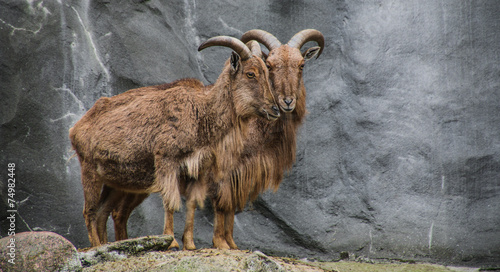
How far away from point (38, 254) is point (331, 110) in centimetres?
623

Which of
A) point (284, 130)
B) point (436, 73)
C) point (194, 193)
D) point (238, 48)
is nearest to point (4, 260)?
point (194, 193)

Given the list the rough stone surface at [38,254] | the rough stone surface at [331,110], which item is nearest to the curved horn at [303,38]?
the rough stone surface at [331,110]

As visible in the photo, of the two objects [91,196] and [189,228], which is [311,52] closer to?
[189,228]

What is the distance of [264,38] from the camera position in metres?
9.72

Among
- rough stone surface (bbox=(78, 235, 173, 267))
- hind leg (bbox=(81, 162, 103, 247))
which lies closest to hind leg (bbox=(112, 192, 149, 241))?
hind leg (bbox=(81, 162, 103, 247))

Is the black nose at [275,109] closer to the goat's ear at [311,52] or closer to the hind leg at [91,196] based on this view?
the goat's ear at [311,52]

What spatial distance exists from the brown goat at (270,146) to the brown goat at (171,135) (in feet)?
2.15

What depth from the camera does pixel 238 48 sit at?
8203 mm

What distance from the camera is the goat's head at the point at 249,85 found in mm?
8047

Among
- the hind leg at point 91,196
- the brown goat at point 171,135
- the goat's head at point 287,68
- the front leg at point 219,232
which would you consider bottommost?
the front leg at point 219,232

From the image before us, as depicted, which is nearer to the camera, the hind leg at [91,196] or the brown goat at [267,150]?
the hind leg at [91,196]

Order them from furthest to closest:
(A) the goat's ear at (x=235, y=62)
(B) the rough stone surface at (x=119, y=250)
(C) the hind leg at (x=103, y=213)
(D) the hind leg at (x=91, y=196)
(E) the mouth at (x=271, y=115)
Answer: (C) the hind leg at (x=103, y=213) < (D) the hind leg at (x=91, y=196) < (A) the goat's ear at (x=235, y=62) < (E) the mouth at (x=271, y=115) < (B) the rough stone surface at (x=119, y=250)

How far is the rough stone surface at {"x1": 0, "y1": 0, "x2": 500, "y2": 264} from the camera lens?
9.85 metres

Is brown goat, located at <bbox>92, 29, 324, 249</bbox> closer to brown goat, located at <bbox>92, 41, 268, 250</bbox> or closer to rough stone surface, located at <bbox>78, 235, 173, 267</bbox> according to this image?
brown goat, located at <bbox>92, 41, 268, 250</bbox>
